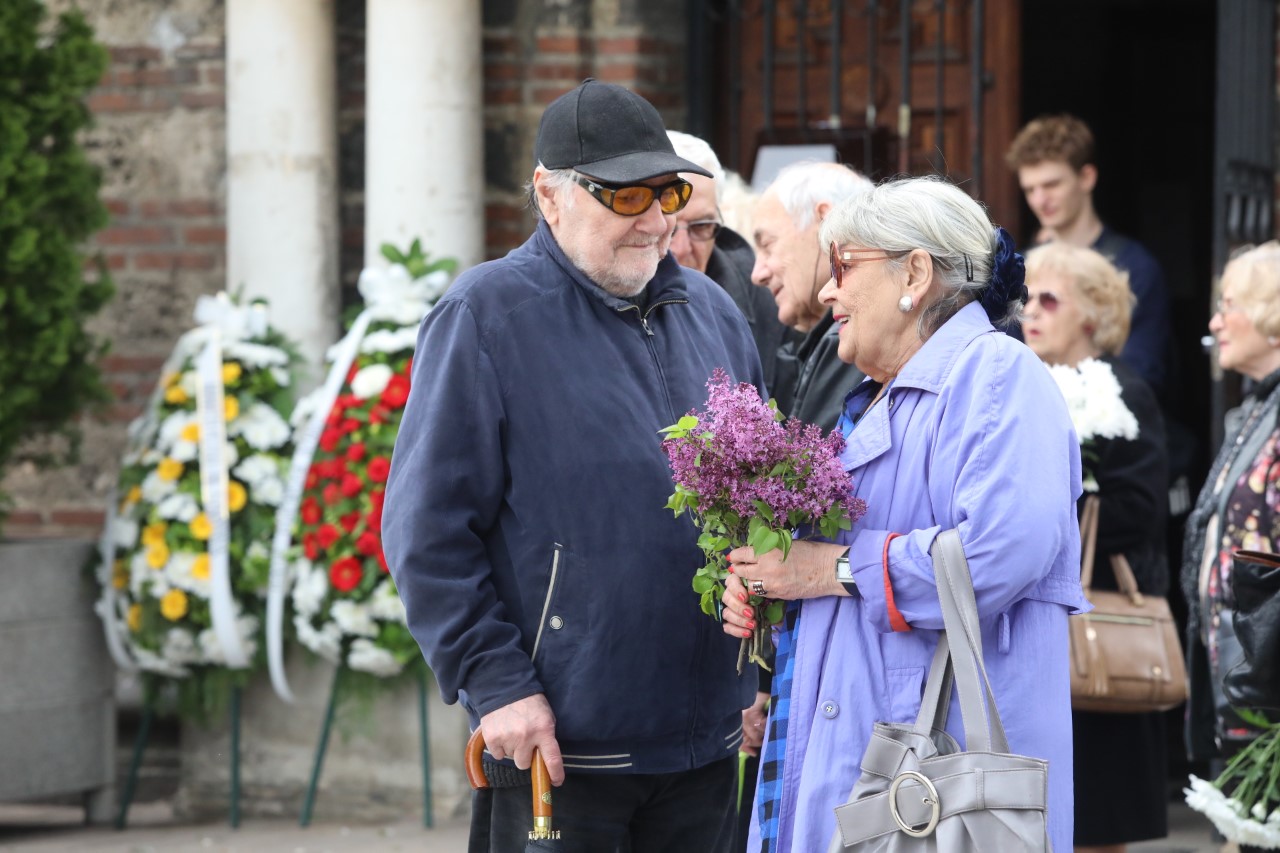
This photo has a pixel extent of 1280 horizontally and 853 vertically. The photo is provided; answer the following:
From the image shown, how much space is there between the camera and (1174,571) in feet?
20.6

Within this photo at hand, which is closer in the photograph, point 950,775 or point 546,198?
point 950,775

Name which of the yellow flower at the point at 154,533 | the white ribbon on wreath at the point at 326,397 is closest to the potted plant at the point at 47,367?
the yellow flower at the point at 154,533

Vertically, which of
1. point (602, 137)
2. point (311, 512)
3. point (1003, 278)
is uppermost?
point (602, 137)

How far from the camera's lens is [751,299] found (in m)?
4.19

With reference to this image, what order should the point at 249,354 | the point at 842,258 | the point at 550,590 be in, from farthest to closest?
the point at 249,354 < the point at 550,590 < the point at 842,258

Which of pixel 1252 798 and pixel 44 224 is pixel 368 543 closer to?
pixel 44 224

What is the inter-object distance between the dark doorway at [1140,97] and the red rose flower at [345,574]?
5545 millimetres

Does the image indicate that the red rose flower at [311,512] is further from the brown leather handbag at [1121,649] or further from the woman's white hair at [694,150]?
the brown leather handbag at [1121,649]

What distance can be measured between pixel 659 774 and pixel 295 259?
11.2 ft

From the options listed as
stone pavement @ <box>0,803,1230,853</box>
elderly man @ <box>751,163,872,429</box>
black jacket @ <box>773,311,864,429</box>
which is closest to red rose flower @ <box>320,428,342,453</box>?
stone pavement @ <box>0,803,1230,853</box>

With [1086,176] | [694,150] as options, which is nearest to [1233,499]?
[694,150]

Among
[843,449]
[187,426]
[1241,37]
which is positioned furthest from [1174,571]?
[843,449]

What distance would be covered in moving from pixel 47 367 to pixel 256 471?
0.72m

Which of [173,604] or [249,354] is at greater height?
[249,354]
